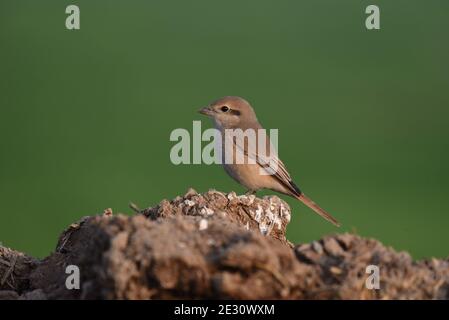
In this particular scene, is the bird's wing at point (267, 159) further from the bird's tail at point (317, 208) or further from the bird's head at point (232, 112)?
the bird's tail at point (317, 208)

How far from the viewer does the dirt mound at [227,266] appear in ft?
13.5

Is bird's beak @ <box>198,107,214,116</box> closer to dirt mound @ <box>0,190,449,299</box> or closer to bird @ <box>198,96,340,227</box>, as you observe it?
bird @ <box>198,96,340,227</box>

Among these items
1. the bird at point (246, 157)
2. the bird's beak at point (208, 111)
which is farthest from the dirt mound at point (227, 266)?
the bird's beak at point (208, 111)

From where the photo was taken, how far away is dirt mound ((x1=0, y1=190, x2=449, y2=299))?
162 inches

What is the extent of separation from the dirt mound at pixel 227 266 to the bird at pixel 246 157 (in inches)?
206

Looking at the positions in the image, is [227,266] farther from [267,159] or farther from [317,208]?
[317,208]

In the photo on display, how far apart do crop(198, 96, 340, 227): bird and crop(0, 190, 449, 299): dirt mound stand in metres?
5.24

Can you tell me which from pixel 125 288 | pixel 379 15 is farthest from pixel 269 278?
pixel 379 15

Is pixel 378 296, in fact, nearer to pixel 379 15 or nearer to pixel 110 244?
pixel 110 244

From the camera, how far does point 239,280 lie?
163 inches

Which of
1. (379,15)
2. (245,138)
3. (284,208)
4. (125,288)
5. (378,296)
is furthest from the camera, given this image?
(379,15)

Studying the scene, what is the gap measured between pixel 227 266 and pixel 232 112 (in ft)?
21.0

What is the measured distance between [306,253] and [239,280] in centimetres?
61
